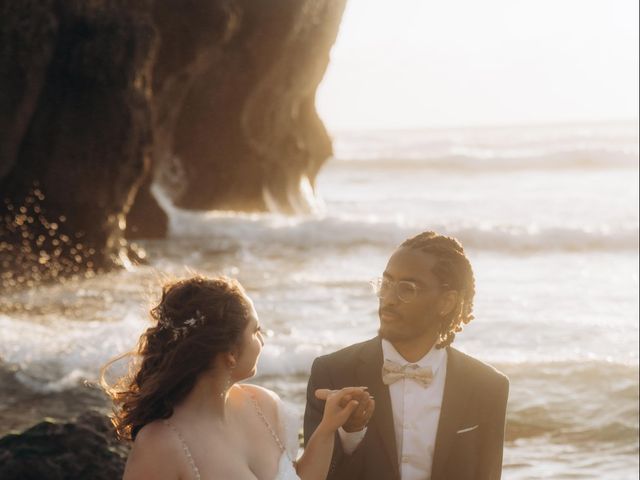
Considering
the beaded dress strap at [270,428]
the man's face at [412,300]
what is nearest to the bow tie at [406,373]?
the man's face at [412,300]

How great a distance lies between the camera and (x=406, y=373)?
12.7 feet

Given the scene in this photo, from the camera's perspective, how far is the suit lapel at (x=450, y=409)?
384 centimetres

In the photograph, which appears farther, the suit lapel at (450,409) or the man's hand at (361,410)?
the suit lapel at (450,409)

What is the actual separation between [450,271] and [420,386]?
15.3 inches

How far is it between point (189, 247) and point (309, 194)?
8.92m

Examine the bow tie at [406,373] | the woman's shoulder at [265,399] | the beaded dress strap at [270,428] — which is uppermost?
the bow tie at [406,373]

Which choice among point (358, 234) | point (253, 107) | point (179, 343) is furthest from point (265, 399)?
point (253, 107)

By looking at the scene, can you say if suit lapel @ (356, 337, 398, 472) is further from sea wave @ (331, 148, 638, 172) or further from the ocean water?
sea wave @ (331, 148, 638, 172)

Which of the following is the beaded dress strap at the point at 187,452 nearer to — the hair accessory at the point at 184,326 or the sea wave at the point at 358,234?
the hair accessory at the point at 184,326

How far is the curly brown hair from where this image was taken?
→ 10.7 feet

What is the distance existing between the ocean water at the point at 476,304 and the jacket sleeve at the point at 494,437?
1.17 metres

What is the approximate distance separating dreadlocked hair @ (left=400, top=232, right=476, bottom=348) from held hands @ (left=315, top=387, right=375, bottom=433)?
462mm

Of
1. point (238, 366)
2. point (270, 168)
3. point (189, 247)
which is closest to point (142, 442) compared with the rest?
point (238, 366)

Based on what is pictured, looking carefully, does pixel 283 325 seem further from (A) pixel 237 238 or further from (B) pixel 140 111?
(A) pixel 237 238
